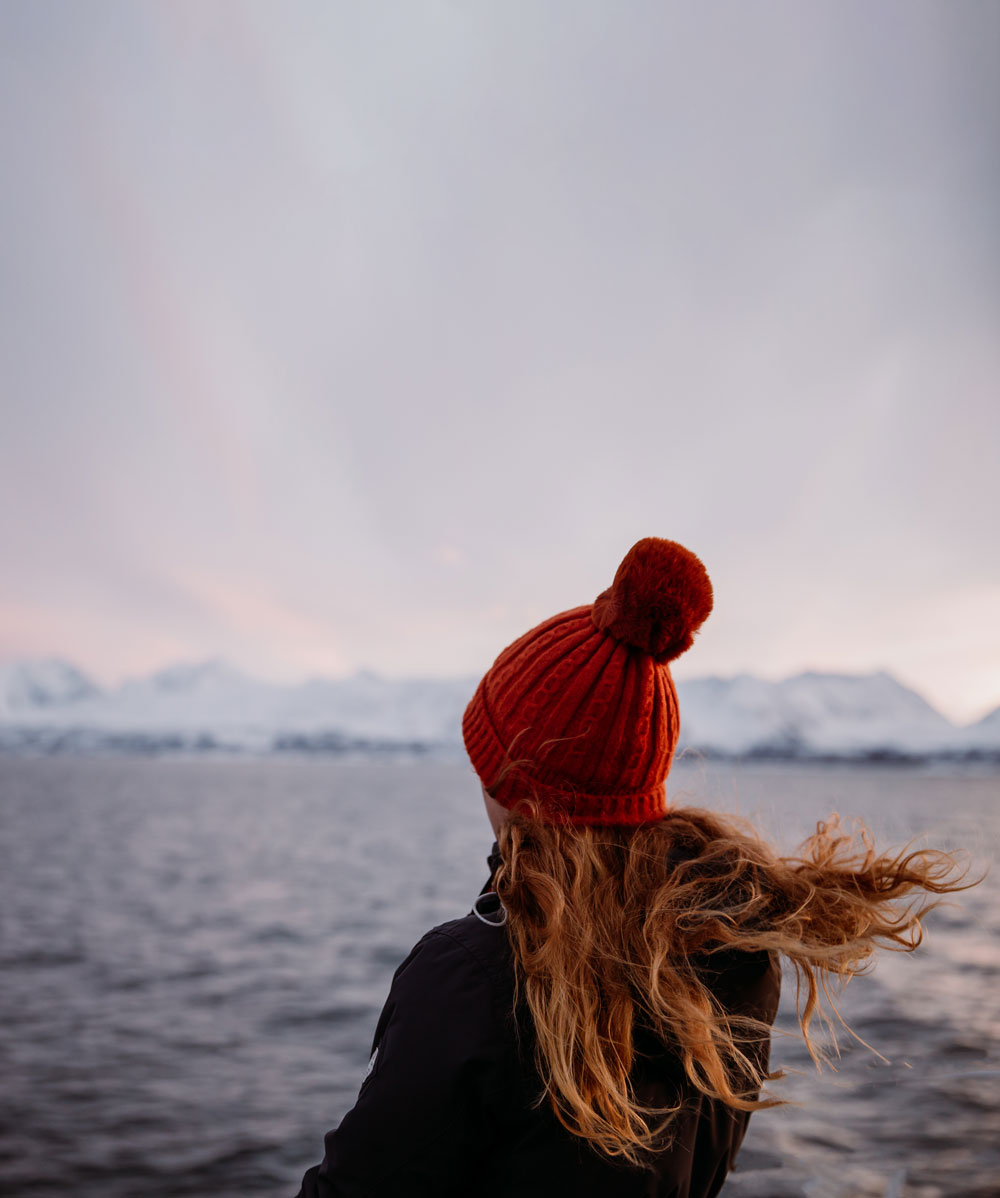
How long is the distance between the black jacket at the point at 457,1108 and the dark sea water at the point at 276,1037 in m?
0.53

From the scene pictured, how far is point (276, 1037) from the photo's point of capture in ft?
32.9

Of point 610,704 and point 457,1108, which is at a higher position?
point 610,704

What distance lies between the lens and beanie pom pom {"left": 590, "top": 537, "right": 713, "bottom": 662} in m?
1.60

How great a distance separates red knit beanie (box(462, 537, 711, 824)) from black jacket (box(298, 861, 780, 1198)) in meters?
0.29

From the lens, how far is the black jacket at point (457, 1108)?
1275 mm

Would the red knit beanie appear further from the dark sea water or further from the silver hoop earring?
the dark sea water

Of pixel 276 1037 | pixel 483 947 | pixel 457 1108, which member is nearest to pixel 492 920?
pixel 483 947

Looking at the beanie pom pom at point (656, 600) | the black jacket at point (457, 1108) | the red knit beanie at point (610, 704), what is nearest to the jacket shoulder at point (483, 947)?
the black jacket at point (457, 1108)

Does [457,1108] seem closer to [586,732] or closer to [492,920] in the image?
[492,920]

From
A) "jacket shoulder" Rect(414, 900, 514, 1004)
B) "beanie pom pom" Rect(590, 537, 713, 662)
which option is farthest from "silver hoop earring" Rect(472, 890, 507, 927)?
"beanie pom pom" Rect(590, 537, 713, 662)

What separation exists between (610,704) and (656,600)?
0.73 feet

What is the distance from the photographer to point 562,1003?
1344mm

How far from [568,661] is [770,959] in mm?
712

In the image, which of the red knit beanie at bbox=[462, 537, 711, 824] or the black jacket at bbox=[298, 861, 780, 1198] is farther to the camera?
the red knit beanie at bbox=[462, 537, 711, 824]
